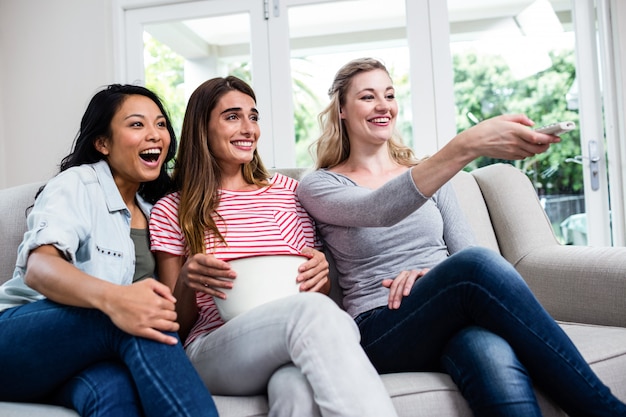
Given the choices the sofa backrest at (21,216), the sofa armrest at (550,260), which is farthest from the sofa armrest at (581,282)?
the sofa backrest at (21,216)

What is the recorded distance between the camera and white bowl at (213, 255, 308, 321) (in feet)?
3.83

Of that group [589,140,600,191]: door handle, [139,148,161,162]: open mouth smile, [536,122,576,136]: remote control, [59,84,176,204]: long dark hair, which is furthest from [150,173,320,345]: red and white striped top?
[589,140,600,191]: door handle

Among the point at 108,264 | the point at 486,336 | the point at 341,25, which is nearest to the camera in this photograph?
the point at 486,336

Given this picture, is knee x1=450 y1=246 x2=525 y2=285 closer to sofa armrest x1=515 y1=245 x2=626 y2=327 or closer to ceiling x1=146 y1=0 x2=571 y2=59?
sofa armrest x1=515 y1=245 x2=626 y2=327

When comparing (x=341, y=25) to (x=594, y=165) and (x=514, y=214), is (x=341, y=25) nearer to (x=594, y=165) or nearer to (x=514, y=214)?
(x=594, y=165)

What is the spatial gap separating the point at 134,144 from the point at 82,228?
0.27 m

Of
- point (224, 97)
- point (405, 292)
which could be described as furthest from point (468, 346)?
point (224, 97)

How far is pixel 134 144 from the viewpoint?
1.46 meters

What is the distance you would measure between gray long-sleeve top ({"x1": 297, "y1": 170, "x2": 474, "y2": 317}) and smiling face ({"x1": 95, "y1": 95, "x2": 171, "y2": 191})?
1.24 feet

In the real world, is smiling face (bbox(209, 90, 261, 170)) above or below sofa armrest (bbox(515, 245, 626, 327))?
above

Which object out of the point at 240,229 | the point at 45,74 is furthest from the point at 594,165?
the point at 45,74

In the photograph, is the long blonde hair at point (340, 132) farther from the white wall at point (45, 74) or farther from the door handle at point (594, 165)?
the white wall at point (45, 74)

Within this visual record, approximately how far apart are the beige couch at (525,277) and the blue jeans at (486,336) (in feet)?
0.20

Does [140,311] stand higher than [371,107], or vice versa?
[371,107]
